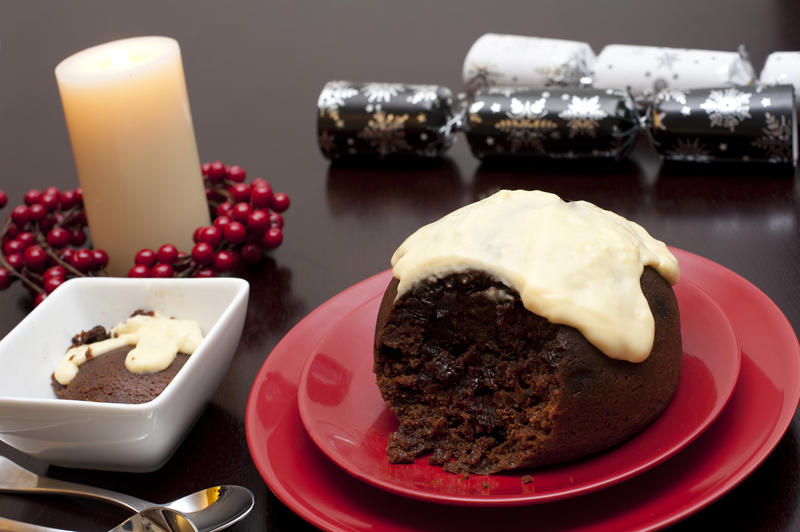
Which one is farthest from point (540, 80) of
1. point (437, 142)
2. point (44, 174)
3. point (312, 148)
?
point (44, 174)

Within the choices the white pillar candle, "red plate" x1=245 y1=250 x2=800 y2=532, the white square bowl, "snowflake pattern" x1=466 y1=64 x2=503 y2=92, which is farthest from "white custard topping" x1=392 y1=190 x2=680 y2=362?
"snowflake pattern" x1=466 y1=64 x2=503 y2=92

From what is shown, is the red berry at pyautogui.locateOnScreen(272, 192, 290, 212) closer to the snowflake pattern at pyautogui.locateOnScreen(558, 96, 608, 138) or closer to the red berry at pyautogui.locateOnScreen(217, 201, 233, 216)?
the red berry at pyautogui.locateOnScreen(217, 201, 233, 216)

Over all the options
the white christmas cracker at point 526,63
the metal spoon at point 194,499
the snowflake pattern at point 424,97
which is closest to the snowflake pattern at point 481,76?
the white christmas cracker at point 526,63

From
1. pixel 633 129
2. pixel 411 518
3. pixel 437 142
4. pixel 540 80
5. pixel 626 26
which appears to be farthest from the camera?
pixel 626 26

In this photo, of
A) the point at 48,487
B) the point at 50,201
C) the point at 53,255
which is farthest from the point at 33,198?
the point at 48,487

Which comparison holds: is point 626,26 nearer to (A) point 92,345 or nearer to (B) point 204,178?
(B) point 204,178
